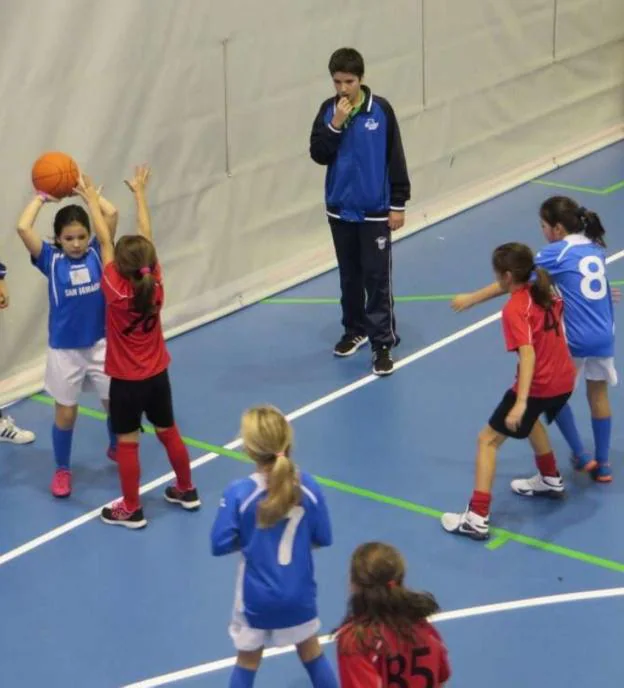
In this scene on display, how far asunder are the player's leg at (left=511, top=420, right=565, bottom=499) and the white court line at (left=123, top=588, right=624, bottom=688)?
0.91 m

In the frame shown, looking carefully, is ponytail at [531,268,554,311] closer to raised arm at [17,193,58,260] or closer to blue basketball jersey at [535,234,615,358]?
blue basketball jersey at [535,234,615,358]

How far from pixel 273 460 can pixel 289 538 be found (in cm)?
28

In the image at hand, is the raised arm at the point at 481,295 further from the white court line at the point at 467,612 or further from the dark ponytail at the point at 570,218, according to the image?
the white court line at the point at 467,612

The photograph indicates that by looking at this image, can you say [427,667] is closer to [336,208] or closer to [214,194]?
[336,208]

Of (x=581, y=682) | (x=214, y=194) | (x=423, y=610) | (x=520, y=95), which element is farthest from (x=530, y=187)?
(x=423, y=610)

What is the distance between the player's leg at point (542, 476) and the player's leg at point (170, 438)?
5.48 feet

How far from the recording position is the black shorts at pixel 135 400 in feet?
21.4

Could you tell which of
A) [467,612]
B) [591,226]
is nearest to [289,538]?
[467,612]

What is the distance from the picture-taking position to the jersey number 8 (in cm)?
669

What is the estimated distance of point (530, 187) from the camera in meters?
12.3

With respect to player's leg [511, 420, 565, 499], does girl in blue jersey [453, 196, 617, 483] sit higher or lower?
higher

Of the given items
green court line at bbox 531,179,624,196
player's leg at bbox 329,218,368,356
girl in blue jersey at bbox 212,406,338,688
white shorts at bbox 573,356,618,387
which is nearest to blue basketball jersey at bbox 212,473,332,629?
girl in blue jersey at bbox 212,406,338,688

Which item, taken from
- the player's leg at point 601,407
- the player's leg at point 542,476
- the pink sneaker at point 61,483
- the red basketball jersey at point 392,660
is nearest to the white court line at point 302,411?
the pink sneaker at point 61,483

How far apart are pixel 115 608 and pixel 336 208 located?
10.7 feet
